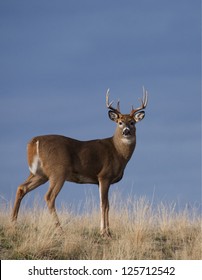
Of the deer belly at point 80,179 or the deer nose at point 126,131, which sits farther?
the deer nose at point 126,131

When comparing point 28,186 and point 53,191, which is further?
point 28,186

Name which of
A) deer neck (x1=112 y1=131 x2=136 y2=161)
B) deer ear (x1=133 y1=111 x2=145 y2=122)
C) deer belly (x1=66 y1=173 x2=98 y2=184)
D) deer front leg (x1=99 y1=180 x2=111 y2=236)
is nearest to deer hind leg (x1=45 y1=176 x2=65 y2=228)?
deer belly (x1=66 y1=173 x2=98 y2=184)

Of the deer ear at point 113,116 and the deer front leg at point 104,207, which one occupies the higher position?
the deer ear at point 113,116

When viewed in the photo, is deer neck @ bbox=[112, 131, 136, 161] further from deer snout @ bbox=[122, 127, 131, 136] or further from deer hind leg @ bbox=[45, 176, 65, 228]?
deer hind leg @ bbox=[45, 176, 65, 228]

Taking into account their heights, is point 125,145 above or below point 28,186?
above

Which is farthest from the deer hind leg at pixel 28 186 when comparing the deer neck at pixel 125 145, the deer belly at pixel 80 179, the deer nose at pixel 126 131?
the deer nose at pixel 126 131

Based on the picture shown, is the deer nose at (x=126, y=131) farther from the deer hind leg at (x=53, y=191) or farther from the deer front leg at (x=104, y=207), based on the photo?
the deer hind leg at (x=53, y=191)

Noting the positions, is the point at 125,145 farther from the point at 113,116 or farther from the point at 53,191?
the point at 53,191

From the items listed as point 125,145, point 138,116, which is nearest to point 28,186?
point 125,145

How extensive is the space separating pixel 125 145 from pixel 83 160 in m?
1.12

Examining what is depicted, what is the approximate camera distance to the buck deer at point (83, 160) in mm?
14135

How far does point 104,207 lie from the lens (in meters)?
14.2

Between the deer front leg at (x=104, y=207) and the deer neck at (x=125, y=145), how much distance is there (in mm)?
908
